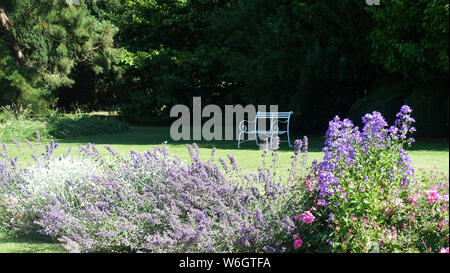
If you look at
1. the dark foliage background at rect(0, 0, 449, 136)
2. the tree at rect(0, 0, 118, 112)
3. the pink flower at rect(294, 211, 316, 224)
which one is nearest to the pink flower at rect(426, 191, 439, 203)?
the pink flower at rect(294, 211, 316, 224)

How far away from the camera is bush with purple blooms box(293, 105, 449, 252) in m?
3.06

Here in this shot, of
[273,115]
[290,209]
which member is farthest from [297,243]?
[273,115]

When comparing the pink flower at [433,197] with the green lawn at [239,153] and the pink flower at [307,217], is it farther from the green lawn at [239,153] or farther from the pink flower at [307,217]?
the green lawn at [239,153]

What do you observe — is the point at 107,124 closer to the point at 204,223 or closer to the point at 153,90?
the point at 153,90

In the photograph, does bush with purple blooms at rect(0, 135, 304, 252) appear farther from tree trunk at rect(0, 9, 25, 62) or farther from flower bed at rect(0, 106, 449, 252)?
tree trunk at rect(0, 9, 25, 62)

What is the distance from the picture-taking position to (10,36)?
1764 centimetres

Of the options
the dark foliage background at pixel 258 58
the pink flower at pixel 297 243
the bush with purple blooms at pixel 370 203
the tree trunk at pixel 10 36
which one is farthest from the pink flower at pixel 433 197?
the tree trunk at pixel 10 36

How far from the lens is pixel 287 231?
331 cm

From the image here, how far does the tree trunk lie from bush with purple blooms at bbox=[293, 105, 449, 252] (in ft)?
54.8

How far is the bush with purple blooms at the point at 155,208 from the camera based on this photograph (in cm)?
344

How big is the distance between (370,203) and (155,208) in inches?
61.2

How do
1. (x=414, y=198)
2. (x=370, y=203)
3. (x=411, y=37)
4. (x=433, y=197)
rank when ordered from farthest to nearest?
1. (x=411, y=37)
2. (x=414, y=198)
3. (x=433, y=197)
4. (x=370, y=203)

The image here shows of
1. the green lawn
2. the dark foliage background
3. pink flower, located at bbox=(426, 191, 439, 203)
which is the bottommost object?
the green lawn

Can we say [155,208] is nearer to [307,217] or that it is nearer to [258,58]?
[307,217]
